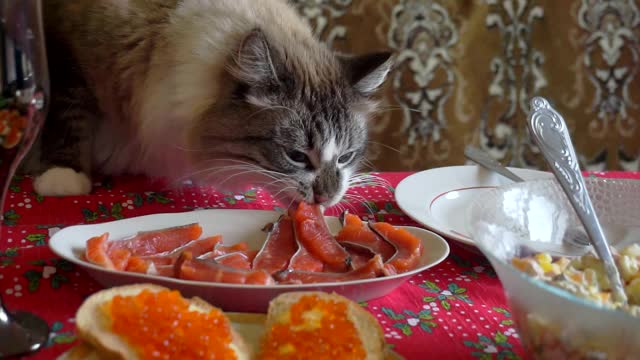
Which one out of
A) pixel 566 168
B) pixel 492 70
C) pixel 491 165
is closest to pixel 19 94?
pixel 566 168

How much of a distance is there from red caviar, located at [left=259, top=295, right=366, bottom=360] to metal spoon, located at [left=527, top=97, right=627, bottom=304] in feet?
1.06

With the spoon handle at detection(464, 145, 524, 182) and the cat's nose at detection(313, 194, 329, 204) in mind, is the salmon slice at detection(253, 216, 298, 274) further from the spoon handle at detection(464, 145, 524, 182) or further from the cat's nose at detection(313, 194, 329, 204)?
the spoon handle at detection(464, 145, 524, 182)

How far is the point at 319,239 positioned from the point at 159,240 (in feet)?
0.77

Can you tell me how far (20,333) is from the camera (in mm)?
746

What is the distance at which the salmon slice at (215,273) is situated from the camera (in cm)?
84

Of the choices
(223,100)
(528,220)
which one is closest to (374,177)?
(223,100)

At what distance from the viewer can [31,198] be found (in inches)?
49.3

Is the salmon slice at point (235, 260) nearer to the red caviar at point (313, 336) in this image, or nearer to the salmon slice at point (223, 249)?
the salmon slice at point (223, 249)

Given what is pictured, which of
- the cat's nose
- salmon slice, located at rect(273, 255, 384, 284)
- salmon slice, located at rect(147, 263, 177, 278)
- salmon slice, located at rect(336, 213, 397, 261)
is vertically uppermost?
salmon slice, located at rect(147, 263, 177, 278)

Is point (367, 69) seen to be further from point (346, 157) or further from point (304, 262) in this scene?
point (304, 262)

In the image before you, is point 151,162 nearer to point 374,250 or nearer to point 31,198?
point 31,198

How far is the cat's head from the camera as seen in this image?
1.26m

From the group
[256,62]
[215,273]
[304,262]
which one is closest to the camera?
[215,273]

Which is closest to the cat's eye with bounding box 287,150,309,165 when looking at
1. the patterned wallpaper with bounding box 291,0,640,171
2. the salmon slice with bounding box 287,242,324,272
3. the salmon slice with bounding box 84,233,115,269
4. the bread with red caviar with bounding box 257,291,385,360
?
the salmon slice with bounding box 287,242,324,272
